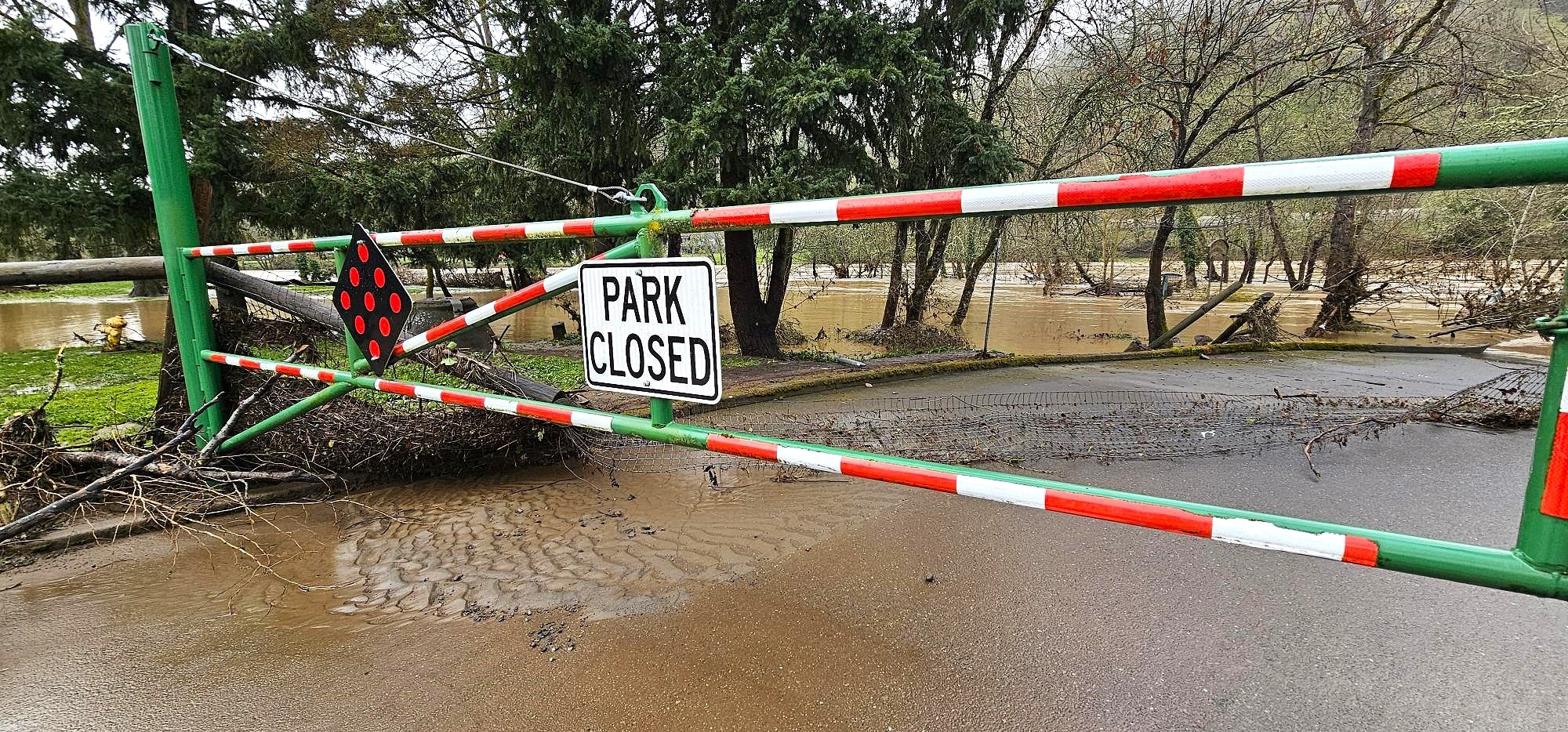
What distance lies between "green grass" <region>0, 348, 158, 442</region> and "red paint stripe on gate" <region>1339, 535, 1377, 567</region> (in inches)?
214

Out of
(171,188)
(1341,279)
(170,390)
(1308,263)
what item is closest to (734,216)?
(171,188)

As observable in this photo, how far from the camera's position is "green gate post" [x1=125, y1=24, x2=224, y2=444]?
10.9ft

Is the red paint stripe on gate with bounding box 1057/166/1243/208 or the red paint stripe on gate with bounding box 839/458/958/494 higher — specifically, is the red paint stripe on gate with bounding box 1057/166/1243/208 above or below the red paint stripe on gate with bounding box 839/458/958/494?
above

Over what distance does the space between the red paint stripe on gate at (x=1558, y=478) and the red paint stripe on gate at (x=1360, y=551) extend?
24 centimetres

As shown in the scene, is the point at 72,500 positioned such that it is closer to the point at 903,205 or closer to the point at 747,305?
the point at 903,205

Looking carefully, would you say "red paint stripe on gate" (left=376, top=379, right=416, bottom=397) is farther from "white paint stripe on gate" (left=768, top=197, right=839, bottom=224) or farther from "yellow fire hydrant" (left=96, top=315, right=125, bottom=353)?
A: "yellow fire hydrant" (left=96, top=315, right=125, bottom=353)

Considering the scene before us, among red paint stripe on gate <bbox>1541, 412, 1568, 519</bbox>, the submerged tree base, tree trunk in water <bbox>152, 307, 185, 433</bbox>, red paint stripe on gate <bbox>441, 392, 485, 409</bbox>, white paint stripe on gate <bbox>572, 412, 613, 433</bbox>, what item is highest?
red paint stripe on gate <bbox>1541, 412, 1568, 519</bbox>

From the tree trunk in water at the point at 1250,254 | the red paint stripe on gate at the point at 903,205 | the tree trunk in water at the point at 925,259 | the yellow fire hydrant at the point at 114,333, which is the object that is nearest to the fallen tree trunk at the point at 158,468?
the red paint stripe on gate at the point at 903,205

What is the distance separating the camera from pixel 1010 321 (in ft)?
63.5

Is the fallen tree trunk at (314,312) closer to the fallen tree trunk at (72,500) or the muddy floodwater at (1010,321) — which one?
the fallen tree trunk at (72,500)

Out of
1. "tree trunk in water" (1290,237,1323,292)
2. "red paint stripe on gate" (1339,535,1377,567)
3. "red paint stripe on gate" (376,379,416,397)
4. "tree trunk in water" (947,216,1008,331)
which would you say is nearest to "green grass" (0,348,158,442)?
"red paint stripe on gate" (376,379,416,397)

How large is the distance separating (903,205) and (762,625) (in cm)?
174

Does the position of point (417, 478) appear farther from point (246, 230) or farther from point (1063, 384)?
point (246, 230)

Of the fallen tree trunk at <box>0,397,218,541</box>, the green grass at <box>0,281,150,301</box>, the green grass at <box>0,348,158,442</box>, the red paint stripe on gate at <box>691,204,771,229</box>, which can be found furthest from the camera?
the green grass at <box>0,281,150,301</box>
